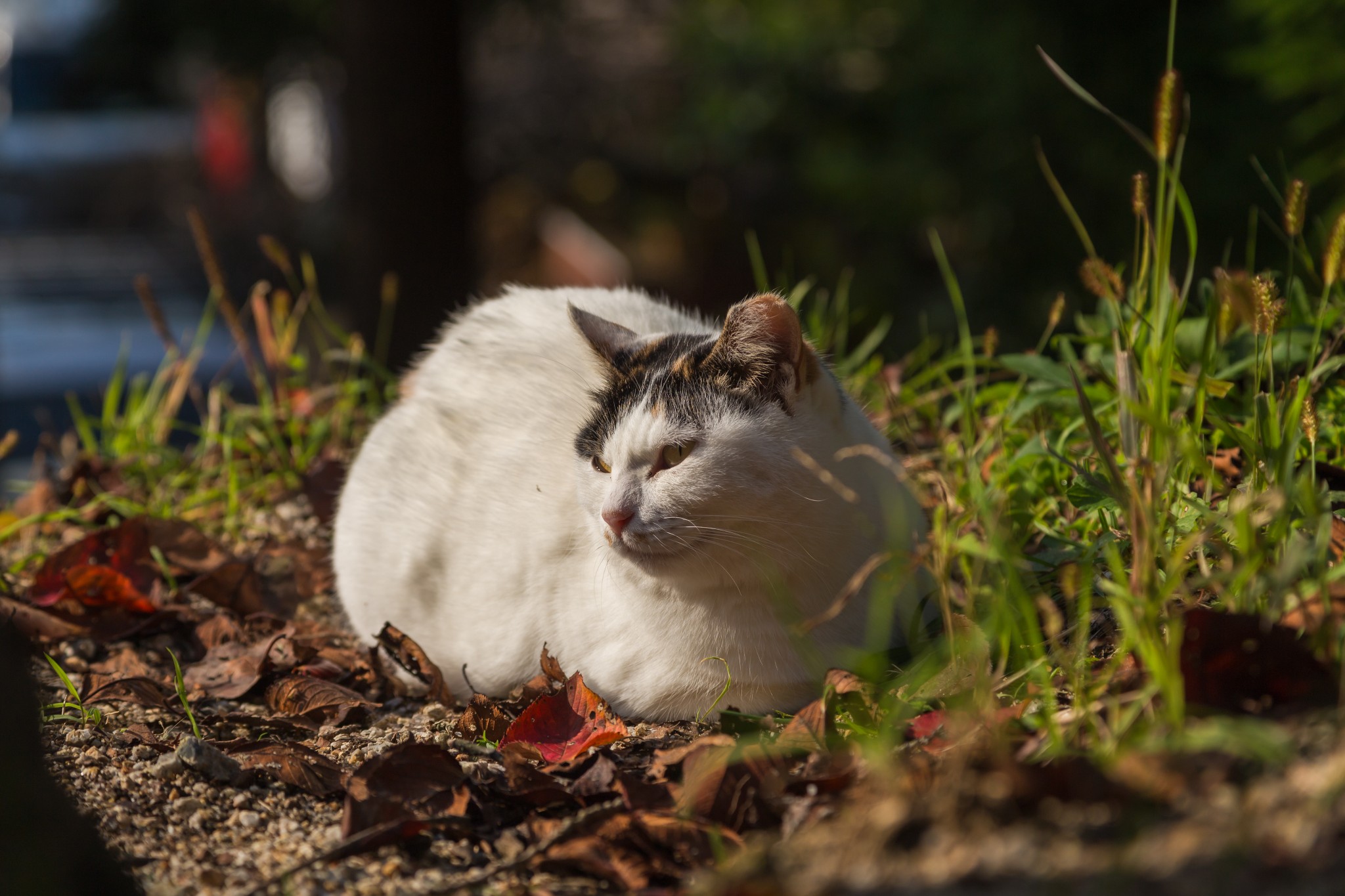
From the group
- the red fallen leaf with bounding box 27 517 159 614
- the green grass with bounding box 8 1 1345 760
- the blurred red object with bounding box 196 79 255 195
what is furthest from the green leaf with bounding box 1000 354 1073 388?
the blurred red object with bounding box 196 79 255 195

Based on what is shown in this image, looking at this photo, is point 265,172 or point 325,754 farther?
point 265,172

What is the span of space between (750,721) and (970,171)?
3.84 metres

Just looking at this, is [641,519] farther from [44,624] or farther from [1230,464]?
[44,624]

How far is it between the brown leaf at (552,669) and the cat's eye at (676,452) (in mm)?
420

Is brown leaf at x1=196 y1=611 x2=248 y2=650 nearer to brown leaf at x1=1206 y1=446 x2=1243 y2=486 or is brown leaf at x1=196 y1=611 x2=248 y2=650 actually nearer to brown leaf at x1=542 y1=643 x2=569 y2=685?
brown leaf at x1=542 y1=643 x2=569 y2=685

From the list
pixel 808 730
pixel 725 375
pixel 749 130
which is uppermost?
pixel 749 130

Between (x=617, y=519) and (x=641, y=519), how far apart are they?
1.7 inches

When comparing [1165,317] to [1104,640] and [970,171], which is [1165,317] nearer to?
[1104,640]

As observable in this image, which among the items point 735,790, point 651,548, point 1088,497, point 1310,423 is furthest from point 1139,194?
point 735,790

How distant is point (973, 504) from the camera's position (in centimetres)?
214

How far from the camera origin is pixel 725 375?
188 cm

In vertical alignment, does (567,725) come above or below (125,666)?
above

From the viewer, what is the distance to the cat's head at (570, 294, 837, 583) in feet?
5.87

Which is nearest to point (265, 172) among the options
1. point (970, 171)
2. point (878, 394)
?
point (970, 171)
